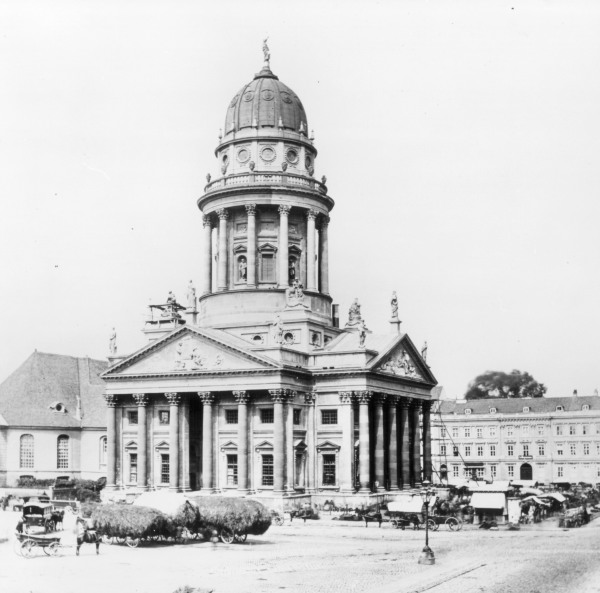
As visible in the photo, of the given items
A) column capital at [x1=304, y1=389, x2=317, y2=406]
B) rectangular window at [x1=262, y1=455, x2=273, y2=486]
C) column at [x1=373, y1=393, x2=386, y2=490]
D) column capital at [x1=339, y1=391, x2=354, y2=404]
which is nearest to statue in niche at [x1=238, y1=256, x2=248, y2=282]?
column capital at [x1=304, y1=389, x2=317, y2=406]

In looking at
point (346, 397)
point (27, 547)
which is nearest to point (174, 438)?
point (346, 397)

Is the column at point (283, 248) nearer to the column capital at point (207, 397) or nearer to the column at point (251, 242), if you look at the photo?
the column at point (251, 242)

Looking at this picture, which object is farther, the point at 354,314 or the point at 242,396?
the point at 354,314

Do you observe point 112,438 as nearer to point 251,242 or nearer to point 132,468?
point 132,468

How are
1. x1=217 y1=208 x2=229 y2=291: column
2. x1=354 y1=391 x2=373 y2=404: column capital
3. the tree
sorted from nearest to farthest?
1. x1=354 y1=391 x2=373 y2=404: column capital
2. x1=217 y1=208 x2=229 y2=291: column
3. the tree

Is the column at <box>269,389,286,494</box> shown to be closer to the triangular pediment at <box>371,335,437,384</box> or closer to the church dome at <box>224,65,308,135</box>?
the triangular pediment at <box>371,335,437,384</box>

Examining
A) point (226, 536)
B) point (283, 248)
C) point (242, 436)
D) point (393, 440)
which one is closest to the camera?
point (226, 536)

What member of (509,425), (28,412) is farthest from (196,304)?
(509,425)
